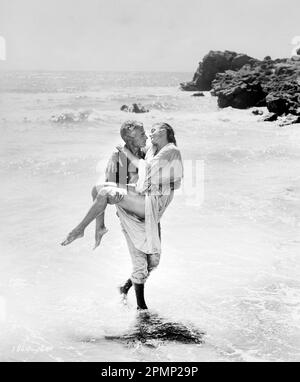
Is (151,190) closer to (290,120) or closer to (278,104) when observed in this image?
(290,120)

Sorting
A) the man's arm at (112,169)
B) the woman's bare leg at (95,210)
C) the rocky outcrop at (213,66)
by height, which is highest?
the rocky outcrop at (213,66)

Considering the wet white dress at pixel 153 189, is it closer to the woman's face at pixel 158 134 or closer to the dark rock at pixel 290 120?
the woman's face at pixel 158 134

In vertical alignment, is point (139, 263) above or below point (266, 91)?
below

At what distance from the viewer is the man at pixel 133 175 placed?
4816 mm

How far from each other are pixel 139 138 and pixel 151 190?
0.50m

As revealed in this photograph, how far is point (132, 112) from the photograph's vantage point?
110ft

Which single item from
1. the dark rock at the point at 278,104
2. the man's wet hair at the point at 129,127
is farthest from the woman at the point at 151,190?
the dark rock at the point at 278,104

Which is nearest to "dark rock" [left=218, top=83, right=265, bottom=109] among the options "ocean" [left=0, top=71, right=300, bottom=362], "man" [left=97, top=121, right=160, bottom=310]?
"ocean" [left=0, top=71, right=300, bottom=362]

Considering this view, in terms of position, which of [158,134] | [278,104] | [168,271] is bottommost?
[168,271]

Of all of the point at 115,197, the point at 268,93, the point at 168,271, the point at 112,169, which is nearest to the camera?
the point at 115,197

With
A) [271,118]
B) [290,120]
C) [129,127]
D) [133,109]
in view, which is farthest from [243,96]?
[129,127]

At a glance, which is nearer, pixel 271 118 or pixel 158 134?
pixel 158 134

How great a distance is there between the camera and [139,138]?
4.83 m
